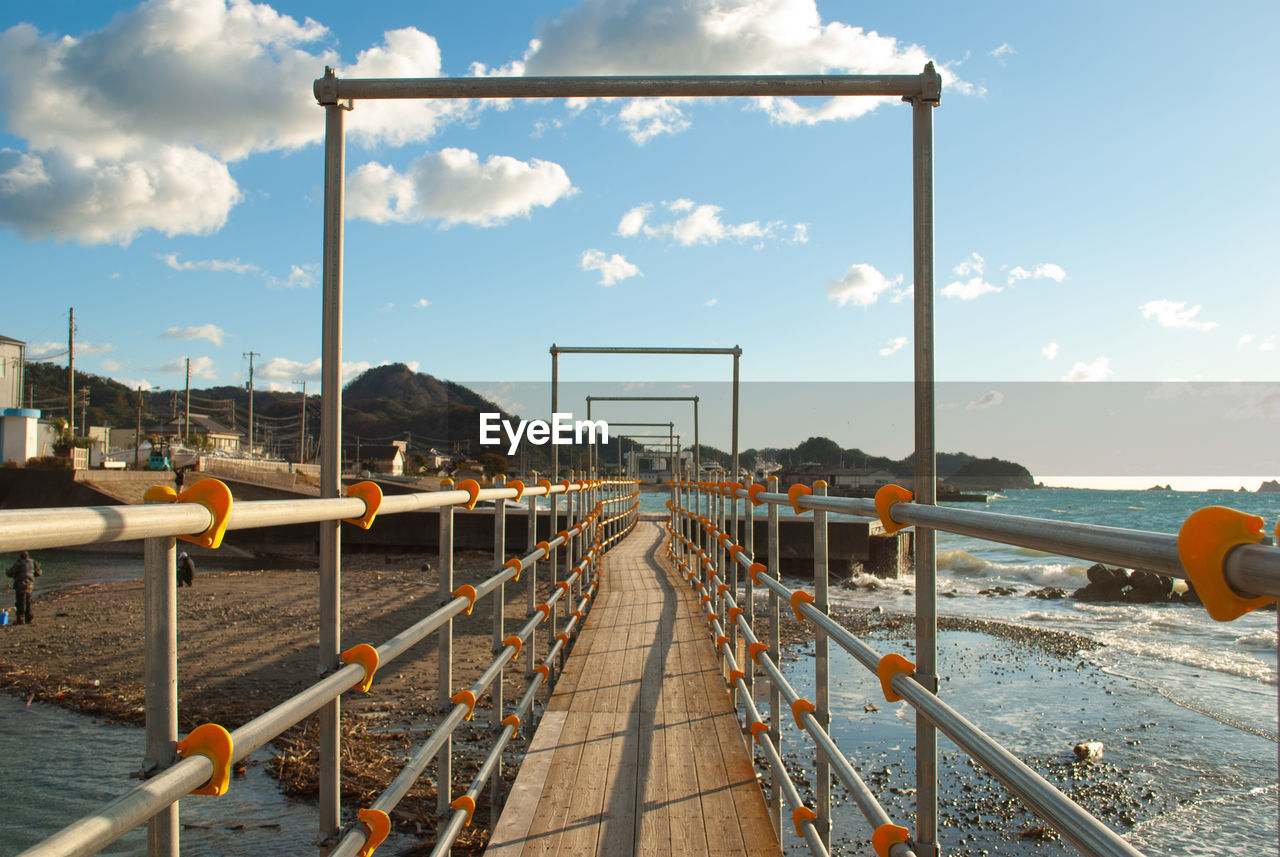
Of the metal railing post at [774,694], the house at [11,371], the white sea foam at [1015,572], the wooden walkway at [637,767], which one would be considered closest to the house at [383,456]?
the house at [11,371]

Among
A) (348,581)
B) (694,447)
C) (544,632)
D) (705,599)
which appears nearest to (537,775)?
(705,599)

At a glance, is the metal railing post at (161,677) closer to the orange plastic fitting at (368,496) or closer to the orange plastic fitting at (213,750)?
the orange plastic fitting at (213,750)

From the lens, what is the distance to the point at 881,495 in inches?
69.9

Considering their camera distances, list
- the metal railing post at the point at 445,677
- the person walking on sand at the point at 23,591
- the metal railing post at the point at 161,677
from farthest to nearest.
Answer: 1. the person walking on sand at the point at 23,591
2. the metal railing post at the point at 445,677
3. the metal railing post at the point at 161,677

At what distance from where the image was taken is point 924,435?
7.09 ft

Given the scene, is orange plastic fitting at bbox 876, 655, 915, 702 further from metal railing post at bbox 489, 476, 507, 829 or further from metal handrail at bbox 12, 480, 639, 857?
metal railing post at bbox 489, 476, 507, 829

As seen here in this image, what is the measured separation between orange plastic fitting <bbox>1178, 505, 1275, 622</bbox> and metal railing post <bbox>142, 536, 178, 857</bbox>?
3.54ft

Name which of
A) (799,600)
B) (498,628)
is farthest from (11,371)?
(799,600)

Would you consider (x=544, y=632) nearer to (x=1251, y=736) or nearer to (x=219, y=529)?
(x=1251, y=736)

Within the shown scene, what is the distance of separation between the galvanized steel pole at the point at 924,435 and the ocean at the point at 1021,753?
2.87 m

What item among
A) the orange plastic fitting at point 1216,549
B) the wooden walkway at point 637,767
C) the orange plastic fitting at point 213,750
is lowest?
the wooden walkway at point 637,767

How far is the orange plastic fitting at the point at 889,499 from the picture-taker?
5.74 feet

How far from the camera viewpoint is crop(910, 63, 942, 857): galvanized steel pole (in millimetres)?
1668

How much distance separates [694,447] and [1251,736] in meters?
9.54
